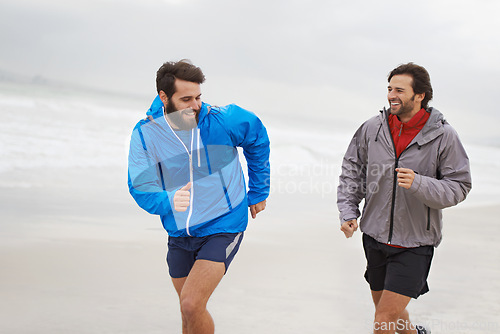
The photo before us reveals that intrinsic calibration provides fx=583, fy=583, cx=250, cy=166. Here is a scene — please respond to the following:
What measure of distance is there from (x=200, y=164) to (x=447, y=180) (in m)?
1.49

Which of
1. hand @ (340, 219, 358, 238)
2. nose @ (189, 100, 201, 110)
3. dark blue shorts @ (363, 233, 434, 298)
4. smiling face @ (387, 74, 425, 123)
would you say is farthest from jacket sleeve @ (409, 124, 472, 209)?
nose @ (189, 100, 201, 110)

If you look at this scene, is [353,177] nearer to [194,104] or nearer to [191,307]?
[194,104]

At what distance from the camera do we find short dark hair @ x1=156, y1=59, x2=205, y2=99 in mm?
3584

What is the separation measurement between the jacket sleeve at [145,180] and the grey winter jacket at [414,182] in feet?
3.85

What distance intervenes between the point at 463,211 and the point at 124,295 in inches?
312

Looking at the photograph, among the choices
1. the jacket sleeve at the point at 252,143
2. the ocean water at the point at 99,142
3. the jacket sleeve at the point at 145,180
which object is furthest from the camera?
the ocean water at the point at 99,142

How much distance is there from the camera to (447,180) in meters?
3.43

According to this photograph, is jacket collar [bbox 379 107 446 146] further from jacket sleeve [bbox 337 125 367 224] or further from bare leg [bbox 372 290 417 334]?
bare leg [bbox 372 290 417 334]

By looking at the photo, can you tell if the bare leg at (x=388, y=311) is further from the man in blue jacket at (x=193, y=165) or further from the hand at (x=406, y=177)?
the man in blue jacket at (x=193, y=165)

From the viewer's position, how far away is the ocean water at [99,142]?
14.6 meters

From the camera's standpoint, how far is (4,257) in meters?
6.58

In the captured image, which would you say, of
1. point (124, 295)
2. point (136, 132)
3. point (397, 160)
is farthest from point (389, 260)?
point (124, 295)

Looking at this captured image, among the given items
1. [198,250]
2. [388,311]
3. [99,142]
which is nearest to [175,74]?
[198,250]

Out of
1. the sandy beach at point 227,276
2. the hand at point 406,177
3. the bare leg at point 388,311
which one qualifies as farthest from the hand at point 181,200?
the sandy beach at point 227,276
